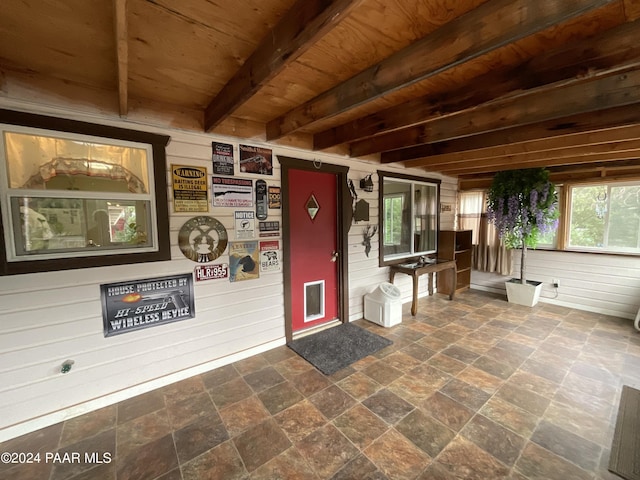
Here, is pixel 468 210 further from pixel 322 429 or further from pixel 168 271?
pixel 168 271

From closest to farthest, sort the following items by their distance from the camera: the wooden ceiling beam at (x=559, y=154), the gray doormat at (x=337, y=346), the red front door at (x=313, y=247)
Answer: the gray doormat at (x=337, y=346), the wooden ceiling beam at (x=559, y=154), the red front door at (x=313, y=247)

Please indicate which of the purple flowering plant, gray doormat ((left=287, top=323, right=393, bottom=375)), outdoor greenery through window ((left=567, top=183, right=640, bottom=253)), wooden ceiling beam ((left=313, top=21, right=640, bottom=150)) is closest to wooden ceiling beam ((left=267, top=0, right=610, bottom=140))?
wooden ceiling beam ((left=313, top=21, right=640, bottom=150))

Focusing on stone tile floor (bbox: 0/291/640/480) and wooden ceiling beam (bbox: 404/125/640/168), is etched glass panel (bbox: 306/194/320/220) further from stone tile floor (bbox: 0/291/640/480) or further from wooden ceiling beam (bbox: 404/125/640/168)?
wooden ceiling beam (bbox: 404/125/640/168)

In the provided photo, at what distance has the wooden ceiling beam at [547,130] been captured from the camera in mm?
2084

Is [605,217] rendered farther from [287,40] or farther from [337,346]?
[287,40]

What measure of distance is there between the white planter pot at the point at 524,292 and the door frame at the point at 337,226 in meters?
3.02

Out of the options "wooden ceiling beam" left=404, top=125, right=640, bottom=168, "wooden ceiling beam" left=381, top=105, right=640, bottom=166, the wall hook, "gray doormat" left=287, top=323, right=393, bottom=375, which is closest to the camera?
the wall hook

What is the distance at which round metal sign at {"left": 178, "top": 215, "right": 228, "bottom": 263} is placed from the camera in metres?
2.40

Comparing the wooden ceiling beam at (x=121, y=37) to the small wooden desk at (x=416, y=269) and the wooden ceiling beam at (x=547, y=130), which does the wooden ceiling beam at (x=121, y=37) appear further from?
the small wooden desk at (x=416, y=269)

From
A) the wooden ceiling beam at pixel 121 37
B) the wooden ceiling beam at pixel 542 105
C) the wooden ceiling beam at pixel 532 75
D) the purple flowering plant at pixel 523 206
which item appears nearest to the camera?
the wooden ceiling beam at pixel 121 37

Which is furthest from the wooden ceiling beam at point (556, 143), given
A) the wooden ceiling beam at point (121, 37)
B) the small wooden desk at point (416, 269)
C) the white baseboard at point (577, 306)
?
the wooden ceiling beam at point (121, 37)

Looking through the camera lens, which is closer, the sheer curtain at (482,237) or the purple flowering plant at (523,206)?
the purple flowering plant at (523,206)

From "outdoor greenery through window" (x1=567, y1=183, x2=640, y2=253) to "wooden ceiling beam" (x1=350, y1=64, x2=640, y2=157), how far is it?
3344mm

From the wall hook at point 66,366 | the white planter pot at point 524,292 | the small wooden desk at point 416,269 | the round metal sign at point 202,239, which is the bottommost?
the white planter pot at point 524,292
